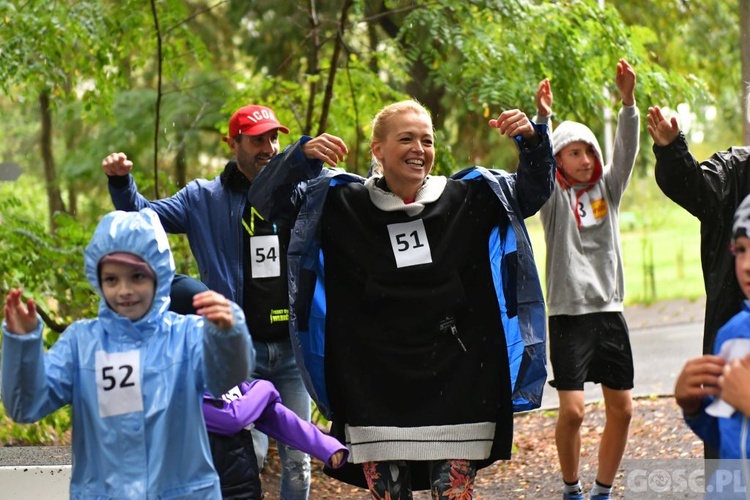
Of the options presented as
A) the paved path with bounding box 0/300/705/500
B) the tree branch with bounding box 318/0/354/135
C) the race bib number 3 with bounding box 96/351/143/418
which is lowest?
the paved path with bounding box 0/300/705/500

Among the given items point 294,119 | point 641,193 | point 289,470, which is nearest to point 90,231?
point 294,119

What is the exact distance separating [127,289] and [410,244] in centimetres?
130

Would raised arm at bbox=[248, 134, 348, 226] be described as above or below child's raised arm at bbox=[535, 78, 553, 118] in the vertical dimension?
below

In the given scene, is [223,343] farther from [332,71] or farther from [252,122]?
[332,71]

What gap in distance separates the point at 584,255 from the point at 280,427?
247 cm

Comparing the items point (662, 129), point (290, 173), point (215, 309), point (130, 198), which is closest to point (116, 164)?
point (130, 198)

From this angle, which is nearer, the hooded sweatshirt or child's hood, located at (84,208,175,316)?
child's hood, located at (84,208,175,316)

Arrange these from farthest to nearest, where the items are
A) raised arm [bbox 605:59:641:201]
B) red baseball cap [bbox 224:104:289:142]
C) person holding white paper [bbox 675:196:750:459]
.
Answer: raised arm [bbox 605:59:641:201] < red baseball cap [bbox 224:104:289:142] < person holding white paper [bbox 675:196:750:459]

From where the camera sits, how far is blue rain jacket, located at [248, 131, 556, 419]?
15.0 ft

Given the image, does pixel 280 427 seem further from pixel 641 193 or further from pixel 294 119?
pixel 641 193

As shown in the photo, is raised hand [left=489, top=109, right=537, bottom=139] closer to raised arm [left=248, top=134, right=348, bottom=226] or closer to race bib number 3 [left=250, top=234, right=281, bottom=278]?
raised arm [left=248, top=134, right=348, bottom=226]

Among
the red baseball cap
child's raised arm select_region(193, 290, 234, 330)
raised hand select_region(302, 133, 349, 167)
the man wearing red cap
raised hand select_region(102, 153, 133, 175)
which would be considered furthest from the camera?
the red baseball cap

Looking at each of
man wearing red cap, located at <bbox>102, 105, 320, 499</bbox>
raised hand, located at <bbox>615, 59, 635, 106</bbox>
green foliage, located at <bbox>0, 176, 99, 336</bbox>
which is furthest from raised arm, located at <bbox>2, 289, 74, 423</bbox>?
green foliage, located at <bbox>0, 176, 99, 336</bbox>

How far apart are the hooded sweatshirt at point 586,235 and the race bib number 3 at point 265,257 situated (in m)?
1.58
